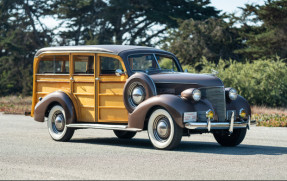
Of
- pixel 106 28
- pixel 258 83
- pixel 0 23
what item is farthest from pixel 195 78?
pixel 0 23

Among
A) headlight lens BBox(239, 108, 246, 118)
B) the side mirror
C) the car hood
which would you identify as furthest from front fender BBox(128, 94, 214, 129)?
the side mirror

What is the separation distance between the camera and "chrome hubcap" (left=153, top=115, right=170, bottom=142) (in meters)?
10.4

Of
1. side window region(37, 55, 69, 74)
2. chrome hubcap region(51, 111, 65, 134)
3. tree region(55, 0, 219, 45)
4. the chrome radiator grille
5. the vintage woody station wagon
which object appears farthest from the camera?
tree region(55, 0, 219, 45)

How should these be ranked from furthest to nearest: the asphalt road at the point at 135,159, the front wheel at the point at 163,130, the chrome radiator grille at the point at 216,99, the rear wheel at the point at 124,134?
the rear wheel at the point at 124,134 → the chrome radiator grille at the point at 216,99 → the front wheel at the point at 163,130 → the asphalt road at the point at 135,159

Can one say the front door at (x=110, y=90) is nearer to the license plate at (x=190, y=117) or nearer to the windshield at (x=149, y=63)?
the windshield at (x=149, y=63)

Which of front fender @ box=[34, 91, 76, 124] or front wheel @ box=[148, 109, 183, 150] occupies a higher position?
front fender @ box=[34, 91, 76, 124]

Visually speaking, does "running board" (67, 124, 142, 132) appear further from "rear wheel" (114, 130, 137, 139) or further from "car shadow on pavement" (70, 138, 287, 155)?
"rear wheel" (114, 130, 137, 139)

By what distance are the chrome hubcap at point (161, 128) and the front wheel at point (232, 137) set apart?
1351 millimetres

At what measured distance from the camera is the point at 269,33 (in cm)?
3488

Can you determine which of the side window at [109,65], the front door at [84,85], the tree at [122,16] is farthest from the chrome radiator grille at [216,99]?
→ the tree at [122,16]

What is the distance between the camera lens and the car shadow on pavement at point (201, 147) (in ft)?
34.2

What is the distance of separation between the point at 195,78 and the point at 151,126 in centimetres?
132

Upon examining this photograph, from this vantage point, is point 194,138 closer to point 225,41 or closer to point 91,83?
point 91,83

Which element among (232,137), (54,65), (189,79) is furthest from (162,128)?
(54,65)
